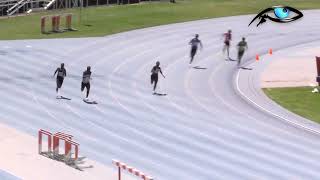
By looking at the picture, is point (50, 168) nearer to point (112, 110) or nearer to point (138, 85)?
point (112, 110)

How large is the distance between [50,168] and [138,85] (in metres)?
15.5

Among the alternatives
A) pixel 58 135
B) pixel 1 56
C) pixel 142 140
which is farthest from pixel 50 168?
pixel 1 56

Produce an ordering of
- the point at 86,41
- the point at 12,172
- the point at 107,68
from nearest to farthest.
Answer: the point at 12,172 < the point at 107,68 < the point at 86,41

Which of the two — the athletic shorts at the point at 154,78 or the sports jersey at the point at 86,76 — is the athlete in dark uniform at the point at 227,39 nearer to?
the athletic shorts at the point at 154,78

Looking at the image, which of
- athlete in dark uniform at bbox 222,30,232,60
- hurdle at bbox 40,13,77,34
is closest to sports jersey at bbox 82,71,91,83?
athlete in dark uniform at bbox 222,30,232,60

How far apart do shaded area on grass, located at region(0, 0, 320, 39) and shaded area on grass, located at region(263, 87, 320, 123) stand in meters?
19.7

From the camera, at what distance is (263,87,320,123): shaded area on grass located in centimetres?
3538

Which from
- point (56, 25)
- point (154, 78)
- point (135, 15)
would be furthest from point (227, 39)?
point (135, 15)

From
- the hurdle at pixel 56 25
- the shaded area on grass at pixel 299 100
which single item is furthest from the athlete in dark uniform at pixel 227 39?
the hurdle at pixel 56 25

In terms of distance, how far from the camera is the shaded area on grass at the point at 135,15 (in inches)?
2248

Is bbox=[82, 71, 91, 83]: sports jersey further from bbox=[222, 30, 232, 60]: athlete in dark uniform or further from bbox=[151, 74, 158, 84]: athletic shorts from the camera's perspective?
bbox=[222, 30, 232, 60]: athlete in dark uniform

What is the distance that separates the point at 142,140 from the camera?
3041 centimetres

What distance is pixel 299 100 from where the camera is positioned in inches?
1495

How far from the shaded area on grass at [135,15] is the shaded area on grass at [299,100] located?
19.7 meters
